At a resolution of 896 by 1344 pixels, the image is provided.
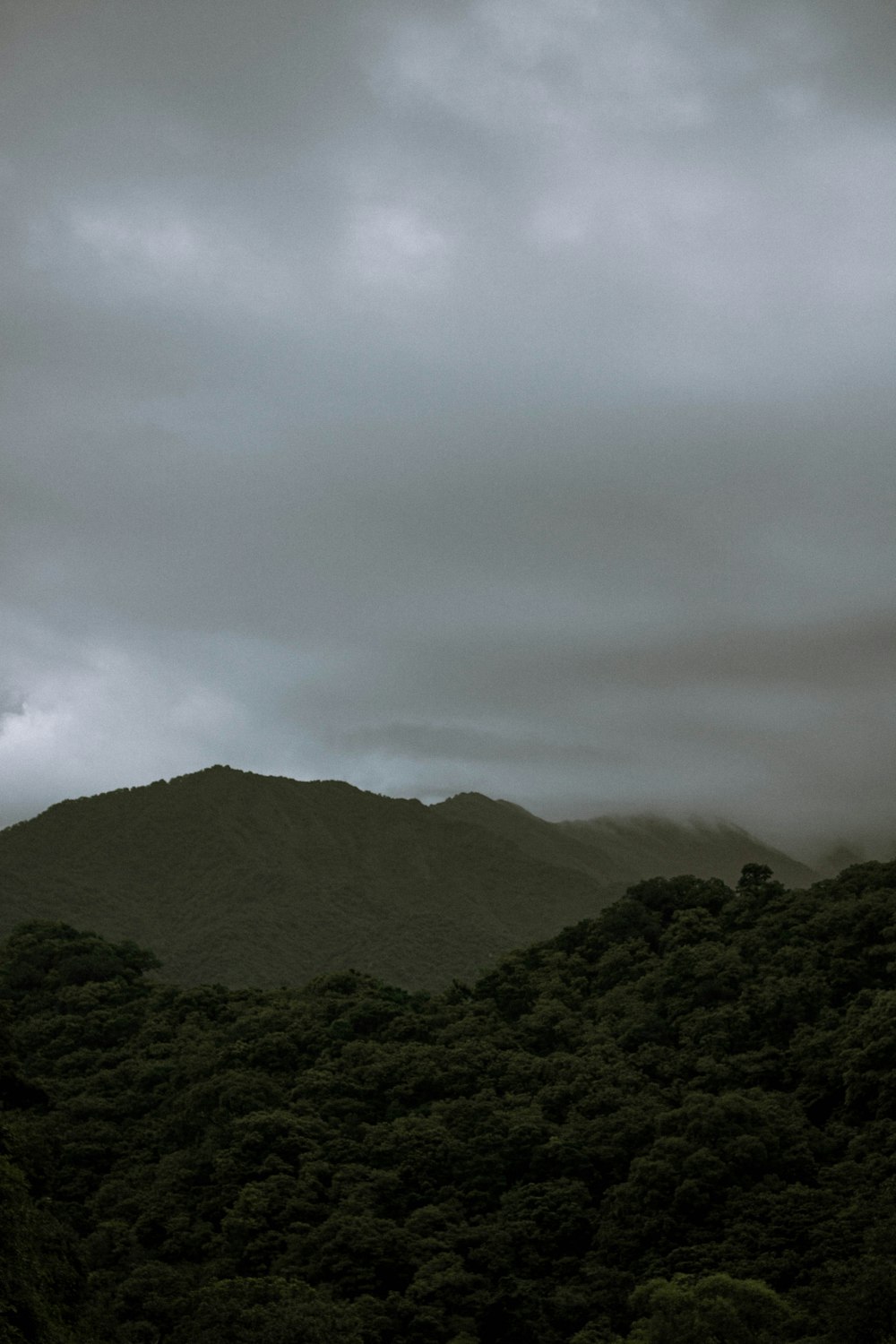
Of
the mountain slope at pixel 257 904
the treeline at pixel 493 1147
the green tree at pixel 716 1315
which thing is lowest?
the green tree at pixel 716 1315

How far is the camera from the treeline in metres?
47.0

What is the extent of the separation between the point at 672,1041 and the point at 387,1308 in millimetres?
24157

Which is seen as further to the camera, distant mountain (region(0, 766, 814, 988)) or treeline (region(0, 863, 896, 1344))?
distant mountain (region(0, 766, 814, 988))

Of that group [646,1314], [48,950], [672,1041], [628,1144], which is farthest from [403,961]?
[646,1314]

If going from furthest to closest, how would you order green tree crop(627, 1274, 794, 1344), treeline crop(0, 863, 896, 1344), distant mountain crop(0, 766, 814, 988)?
distant mountain crop(0, 766, 814, 988), treeline crop(0, 863, 896, 1344), green tree crop(627, 1274, 794, 1344)

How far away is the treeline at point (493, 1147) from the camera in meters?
47.0

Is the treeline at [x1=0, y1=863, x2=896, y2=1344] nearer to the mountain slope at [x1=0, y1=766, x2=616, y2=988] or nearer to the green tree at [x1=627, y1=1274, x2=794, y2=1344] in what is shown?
the green tree at [x1=627, y1=1274, x2=794, y2=1344]

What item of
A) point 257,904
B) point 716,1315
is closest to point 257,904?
point 257,904

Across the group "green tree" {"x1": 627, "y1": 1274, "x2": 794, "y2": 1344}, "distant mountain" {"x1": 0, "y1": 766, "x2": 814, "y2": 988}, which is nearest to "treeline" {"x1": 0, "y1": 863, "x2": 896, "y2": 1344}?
"green tree" {"x1": 627, "y1": 1274, "x2": 794, "y2": 1344}

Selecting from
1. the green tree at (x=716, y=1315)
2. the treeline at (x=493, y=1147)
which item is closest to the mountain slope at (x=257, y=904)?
the treeline at (x=493, y=1147)

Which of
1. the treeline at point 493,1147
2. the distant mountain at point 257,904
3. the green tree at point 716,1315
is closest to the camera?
the green tree at point 716,1315

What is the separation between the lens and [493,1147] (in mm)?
60250

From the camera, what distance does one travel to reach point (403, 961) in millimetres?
157750

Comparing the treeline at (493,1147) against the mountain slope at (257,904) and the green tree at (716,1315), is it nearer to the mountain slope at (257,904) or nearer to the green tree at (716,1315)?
the green tree at (716,1315)
